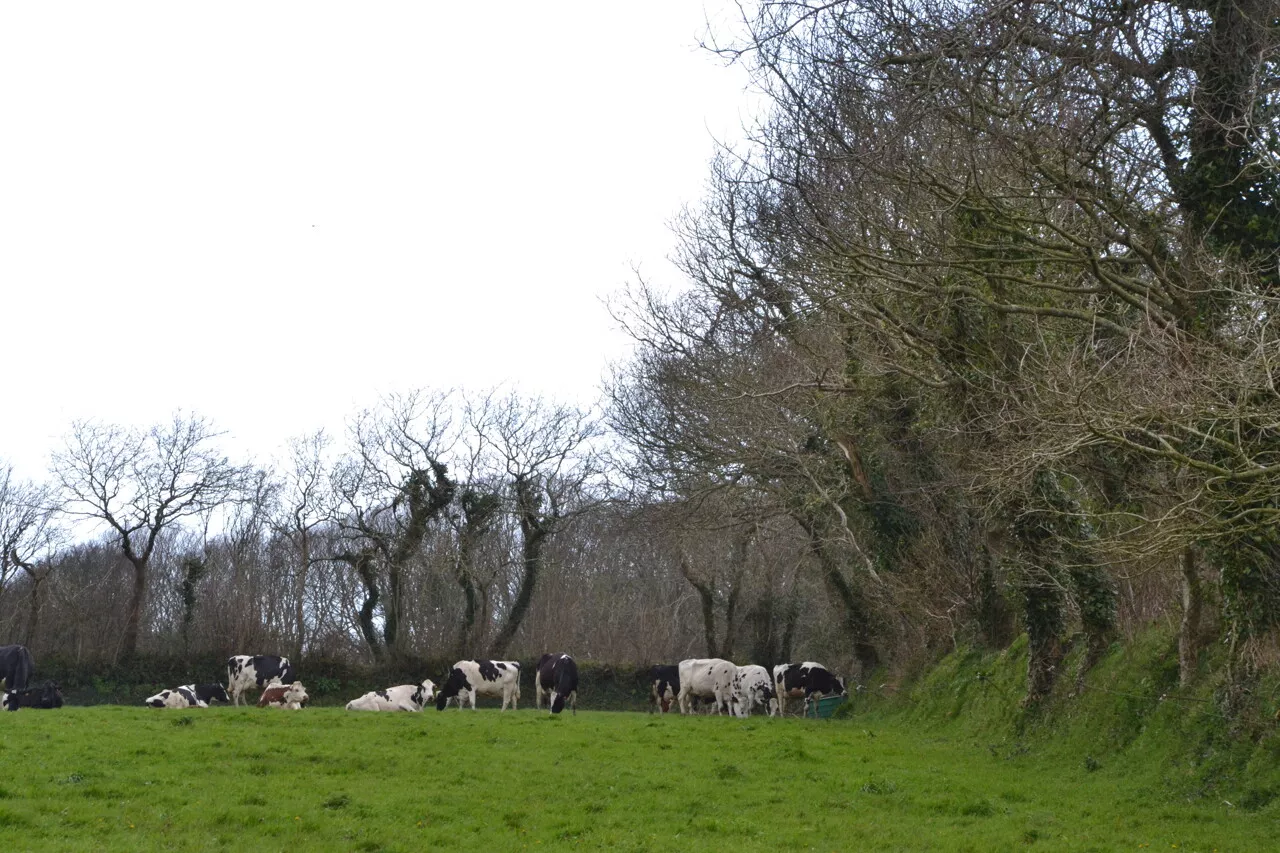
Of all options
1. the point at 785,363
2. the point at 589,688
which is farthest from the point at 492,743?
the point at 589,688

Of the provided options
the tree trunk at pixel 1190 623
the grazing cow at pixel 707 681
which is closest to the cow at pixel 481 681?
the grazing cow at pixel 707 681

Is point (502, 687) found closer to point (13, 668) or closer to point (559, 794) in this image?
point (13, 668)

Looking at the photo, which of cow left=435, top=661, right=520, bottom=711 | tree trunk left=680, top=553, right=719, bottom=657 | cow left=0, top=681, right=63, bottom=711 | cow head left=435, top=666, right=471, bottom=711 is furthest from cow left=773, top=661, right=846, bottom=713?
cow left=0, top=681, right=63, bottom=711

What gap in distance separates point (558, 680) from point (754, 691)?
496 cm

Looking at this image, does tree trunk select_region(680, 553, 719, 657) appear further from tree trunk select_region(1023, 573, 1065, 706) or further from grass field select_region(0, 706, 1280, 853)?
tree trunk select_region(1023, 573, 1065, 706)

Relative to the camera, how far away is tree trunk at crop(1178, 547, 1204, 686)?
481 inches

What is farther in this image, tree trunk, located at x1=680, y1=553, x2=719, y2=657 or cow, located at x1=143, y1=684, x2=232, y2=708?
tree trunk, located at x1=680, y1=553, x2=719, y2=657

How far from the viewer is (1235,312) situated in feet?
31.2

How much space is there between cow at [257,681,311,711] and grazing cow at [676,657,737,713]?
9.70 metres

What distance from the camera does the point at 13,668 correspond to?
87.7 ft

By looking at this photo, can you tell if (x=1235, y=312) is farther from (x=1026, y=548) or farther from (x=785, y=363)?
(x=785, y=363)

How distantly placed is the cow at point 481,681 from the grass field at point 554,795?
11080 millimetres

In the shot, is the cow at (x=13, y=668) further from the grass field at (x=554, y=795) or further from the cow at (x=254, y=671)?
the grass field at (x=554, y=795)

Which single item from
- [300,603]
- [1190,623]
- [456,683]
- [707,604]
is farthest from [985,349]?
[300,603]
